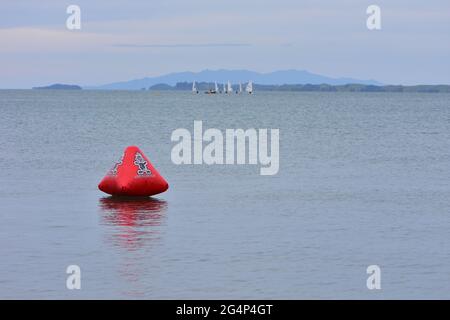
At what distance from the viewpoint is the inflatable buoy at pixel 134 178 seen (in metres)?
34.1

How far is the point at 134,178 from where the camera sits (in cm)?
3412

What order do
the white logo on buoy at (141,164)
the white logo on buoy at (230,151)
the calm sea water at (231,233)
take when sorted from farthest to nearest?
the white logo on buoy at (230,151) < the white logo on buoy at (141,164) < the calm sea water at (231,233)

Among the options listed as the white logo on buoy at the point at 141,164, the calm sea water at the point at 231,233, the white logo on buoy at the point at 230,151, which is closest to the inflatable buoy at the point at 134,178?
the white logo on buoy at the point at 141,164

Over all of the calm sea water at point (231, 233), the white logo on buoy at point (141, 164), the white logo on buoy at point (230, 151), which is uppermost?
the white logo on buoy at point (141, 164)

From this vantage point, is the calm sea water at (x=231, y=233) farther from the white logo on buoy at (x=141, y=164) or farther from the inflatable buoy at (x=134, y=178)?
the white logo on buoy at (x=141, y=164)

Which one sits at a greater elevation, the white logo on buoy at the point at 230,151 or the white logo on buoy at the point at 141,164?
the white logo on buoy at the point at 141,164

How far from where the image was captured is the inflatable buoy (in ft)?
112

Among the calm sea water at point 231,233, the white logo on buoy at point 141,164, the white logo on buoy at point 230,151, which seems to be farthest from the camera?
the white logo on buoy at point 230,151

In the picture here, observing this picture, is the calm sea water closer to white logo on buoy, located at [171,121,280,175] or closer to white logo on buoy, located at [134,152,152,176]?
white logo on buoy, located at [134,152,152,176]

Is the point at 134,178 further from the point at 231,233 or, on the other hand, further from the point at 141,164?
the point at 231,233

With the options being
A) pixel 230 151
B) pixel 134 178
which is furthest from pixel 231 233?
pixel 230 151

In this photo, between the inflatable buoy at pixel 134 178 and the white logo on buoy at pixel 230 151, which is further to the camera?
the white logo on buoy at pixel 230 151

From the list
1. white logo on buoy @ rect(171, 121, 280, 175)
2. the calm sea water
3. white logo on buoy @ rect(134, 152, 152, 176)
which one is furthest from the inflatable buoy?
white logo on buoy @ rect(171, 121, 280, 175)
